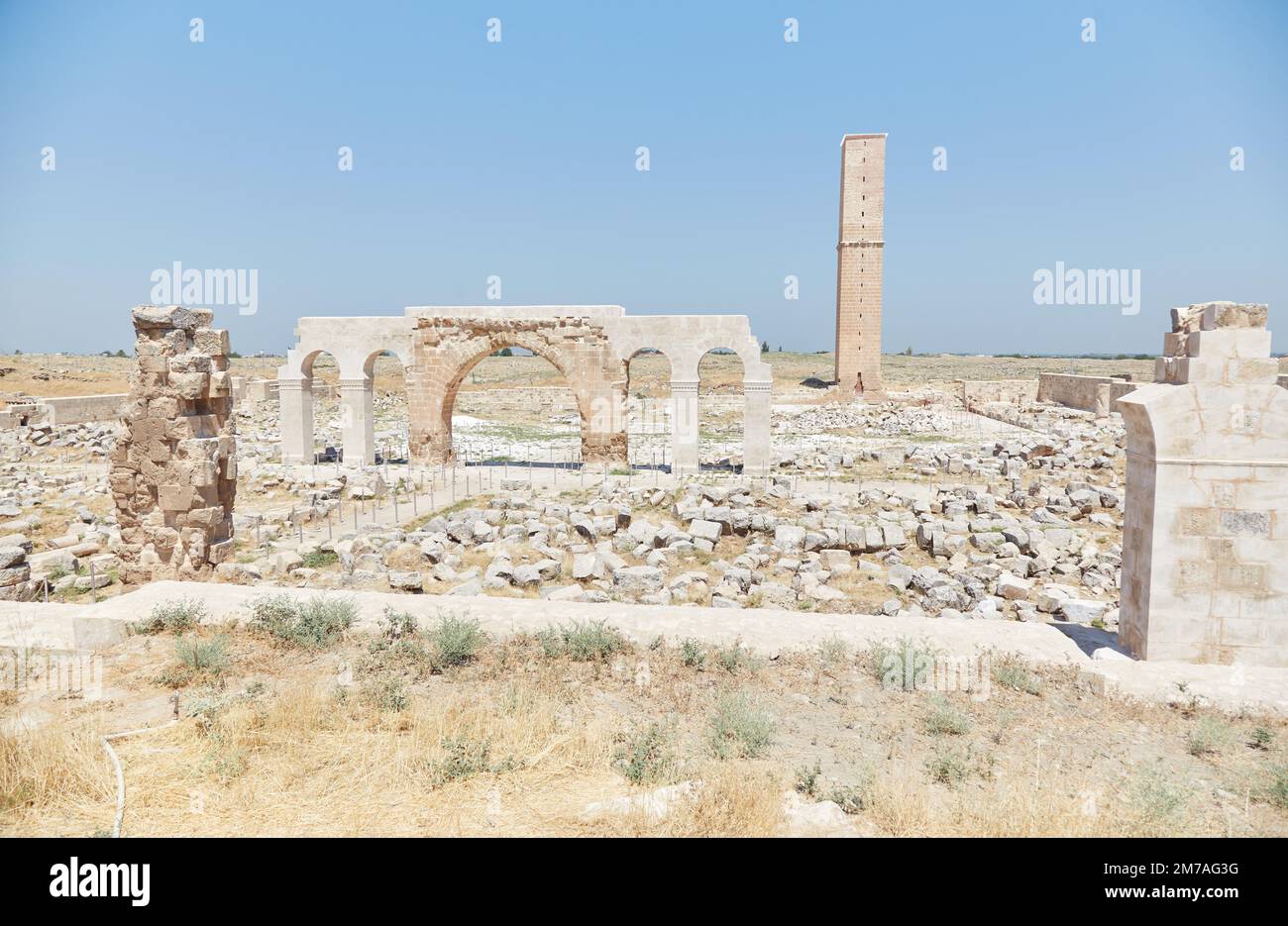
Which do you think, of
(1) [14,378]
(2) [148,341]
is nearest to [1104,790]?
(2) [148,341]

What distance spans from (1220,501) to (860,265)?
27.1 meters

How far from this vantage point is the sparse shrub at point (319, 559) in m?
9.11

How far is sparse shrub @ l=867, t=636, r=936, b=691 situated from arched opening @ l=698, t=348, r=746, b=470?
10901mm

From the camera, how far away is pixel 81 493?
44.4ft

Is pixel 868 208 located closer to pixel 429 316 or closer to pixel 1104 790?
pixel 429 316

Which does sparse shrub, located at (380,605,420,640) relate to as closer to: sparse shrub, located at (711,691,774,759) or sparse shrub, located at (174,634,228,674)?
sparse shrub, located at (174,634,228,674)

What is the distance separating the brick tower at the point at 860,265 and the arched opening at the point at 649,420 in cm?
778

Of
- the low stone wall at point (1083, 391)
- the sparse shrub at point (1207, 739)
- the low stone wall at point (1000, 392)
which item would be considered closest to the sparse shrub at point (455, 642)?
the sparse shrub at point (1207, 739)

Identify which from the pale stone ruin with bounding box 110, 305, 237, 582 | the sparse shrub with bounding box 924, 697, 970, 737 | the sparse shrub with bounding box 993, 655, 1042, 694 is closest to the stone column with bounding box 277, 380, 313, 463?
the pale stone ruin with bounding box 110, 305, 237, 582

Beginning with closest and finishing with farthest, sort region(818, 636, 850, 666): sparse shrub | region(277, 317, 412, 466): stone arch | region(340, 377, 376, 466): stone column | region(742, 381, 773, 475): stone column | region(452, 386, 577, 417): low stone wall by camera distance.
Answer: region(818, 636, 850, 666): sparse shrub
region(742, 381, 773, 475): stone column
region(277, 317, 412, 466): stone arch
region(340, 377, 376, 466): stone column
region(452, 386, 577, 417): low stone wall

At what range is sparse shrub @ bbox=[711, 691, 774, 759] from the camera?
3.89 metres

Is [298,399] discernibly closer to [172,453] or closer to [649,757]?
[172,453]

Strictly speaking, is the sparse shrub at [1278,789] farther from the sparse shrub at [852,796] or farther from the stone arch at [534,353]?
the stone arch at [534,353]
